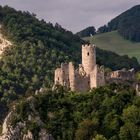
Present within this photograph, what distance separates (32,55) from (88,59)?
50589mm

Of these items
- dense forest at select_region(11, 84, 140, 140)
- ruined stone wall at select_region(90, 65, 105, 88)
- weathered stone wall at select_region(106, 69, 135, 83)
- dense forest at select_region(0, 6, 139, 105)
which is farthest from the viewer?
dense forest at select_region(0, 6, 139, 105)

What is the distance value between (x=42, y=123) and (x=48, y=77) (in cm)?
4462

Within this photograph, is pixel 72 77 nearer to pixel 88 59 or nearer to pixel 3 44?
pixel 88 59

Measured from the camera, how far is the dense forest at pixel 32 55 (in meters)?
140

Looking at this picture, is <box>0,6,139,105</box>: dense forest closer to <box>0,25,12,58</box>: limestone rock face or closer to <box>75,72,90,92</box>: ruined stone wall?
<box>0,25,12,58</box>: limestone rock face

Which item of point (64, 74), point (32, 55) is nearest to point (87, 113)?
point (64, 74)

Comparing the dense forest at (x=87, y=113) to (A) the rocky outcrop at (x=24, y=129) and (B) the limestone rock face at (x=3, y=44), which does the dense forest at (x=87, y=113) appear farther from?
(B) the limestone rock face at (x=3, y=44)

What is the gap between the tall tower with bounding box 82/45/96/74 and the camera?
100125 millimetres

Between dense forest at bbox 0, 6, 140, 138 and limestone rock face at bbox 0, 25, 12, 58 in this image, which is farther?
limestone rock face at bbox 0, 25, 12, 58

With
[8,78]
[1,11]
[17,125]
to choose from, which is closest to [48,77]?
[8,78]

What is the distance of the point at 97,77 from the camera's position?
323ft

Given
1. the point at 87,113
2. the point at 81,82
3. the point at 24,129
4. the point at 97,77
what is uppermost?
the point at 97,77

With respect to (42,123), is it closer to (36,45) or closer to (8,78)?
(8,78)

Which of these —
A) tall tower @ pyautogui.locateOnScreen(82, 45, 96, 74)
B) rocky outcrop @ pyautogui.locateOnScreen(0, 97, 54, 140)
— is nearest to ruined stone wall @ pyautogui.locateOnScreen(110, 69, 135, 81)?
tall tower @ pyautogui.locateOnScreen(82, 45, 96, 74)
